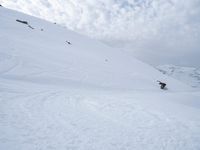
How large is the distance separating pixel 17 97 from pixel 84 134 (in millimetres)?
4674

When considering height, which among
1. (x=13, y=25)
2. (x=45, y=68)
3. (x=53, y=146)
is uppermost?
(x=13, y=25)

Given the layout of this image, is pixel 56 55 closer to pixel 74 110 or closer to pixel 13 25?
pixel 13 25

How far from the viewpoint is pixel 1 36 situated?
21984 mm

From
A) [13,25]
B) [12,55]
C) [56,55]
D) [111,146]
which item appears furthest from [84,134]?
[13,25]

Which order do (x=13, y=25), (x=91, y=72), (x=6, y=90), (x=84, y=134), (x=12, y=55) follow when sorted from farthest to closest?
(x=13, y=25), (x=91, y=72), (x=12, y=55), (x=6, y=90), (x=84, y=134)

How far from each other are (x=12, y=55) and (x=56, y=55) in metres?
5.85

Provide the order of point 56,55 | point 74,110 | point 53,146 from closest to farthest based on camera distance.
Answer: point 53,146 < point 74,110 < point 56,55

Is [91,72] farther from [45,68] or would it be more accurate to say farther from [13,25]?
[13,25]

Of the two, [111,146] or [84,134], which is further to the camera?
[84,134]

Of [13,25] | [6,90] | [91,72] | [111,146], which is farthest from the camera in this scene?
[13,25]

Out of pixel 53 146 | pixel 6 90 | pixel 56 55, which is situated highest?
pixel 56 55

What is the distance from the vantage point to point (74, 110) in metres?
8.93

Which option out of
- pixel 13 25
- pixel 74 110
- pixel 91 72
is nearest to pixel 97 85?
pixel 91 72

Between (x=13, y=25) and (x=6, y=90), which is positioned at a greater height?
(x=13, y=25)
